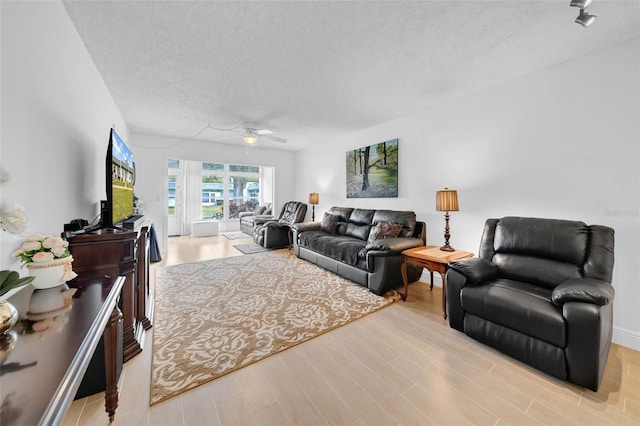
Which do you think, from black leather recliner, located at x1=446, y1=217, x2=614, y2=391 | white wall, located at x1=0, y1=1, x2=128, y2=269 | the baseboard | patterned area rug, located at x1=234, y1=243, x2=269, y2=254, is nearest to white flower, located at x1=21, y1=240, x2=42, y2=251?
white wall, located at x1=0, y1=1, x2=128, y2=269

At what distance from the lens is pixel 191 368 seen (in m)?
1.80

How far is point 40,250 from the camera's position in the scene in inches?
43.4

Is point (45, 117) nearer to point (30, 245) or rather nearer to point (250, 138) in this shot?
point (30, 245)

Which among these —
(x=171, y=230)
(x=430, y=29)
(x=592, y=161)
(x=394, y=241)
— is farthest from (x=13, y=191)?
(x=171, y=230)

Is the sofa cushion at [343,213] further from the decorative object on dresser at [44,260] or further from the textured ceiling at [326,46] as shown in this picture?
the decorative object on dresser at [44,260]

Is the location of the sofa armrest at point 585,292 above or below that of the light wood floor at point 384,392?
above

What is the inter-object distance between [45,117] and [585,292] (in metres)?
3.60

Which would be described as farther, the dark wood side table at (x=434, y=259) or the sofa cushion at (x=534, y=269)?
the dark wood side table at (x=434, y=259)

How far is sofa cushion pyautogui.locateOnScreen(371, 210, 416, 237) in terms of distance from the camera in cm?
361

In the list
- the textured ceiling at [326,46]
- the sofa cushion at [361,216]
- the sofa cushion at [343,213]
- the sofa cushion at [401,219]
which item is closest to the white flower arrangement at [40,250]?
the textured ceiling at [326,46]

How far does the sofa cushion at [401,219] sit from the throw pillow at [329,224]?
0.86 meters

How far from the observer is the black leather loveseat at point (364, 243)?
10.2ft

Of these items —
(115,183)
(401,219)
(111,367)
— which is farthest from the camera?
(401,219)

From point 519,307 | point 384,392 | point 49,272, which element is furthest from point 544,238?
point 49,272
